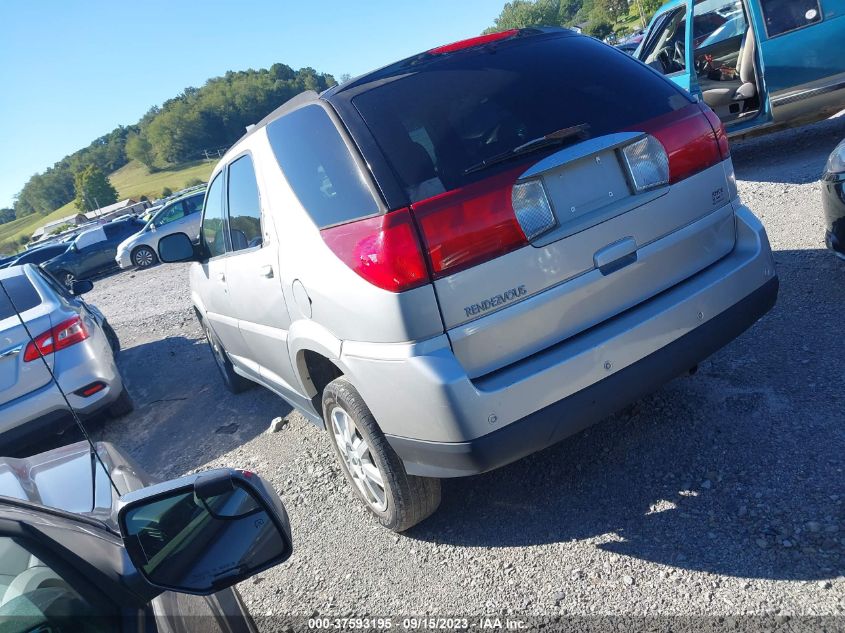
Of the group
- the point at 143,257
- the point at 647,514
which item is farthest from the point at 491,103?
the point at 143,257

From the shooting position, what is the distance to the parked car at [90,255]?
70.8 ft

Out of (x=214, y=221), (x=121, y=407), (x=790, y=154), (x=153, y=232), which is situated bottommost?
(x=790, y=154)

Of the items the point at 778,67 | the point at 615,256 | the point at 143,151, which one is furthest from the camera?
the point at 143,151

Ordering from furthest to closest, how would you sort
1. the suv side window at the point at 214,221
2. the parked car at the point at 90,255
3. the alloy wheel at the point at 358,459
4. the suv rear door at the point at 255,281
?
the parked car at the point at 90,255 < the suv side window at the point at 214,221 < the suv rear door at the point at 255,281 < the alloy wheel at the point at 358,459

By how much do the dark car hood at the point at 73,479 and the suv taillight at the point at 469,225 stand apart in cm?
127

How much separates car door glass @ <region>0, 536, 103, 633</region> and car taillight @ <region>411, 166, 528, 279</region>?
1421 millimetres

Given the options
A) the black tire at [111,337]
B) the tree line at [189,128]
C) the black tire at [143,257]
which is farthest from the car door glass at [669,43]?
the tree line at [189,128]

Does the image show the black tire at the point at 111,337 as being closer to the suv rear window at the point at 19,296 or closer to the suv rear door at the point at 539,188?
the suv rear window at the point at 19,296

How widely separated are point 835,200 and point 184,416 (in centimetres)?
516

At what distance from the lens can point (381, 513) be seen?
3027mm

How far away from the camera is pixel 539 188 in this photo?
2.39m

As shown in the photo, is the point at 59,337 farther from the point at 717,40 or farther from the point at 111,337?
the point at 717,40

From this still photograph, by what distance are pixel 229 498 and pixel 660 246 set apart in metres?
1.92

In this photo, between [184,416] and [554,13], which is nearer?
[184,416]
